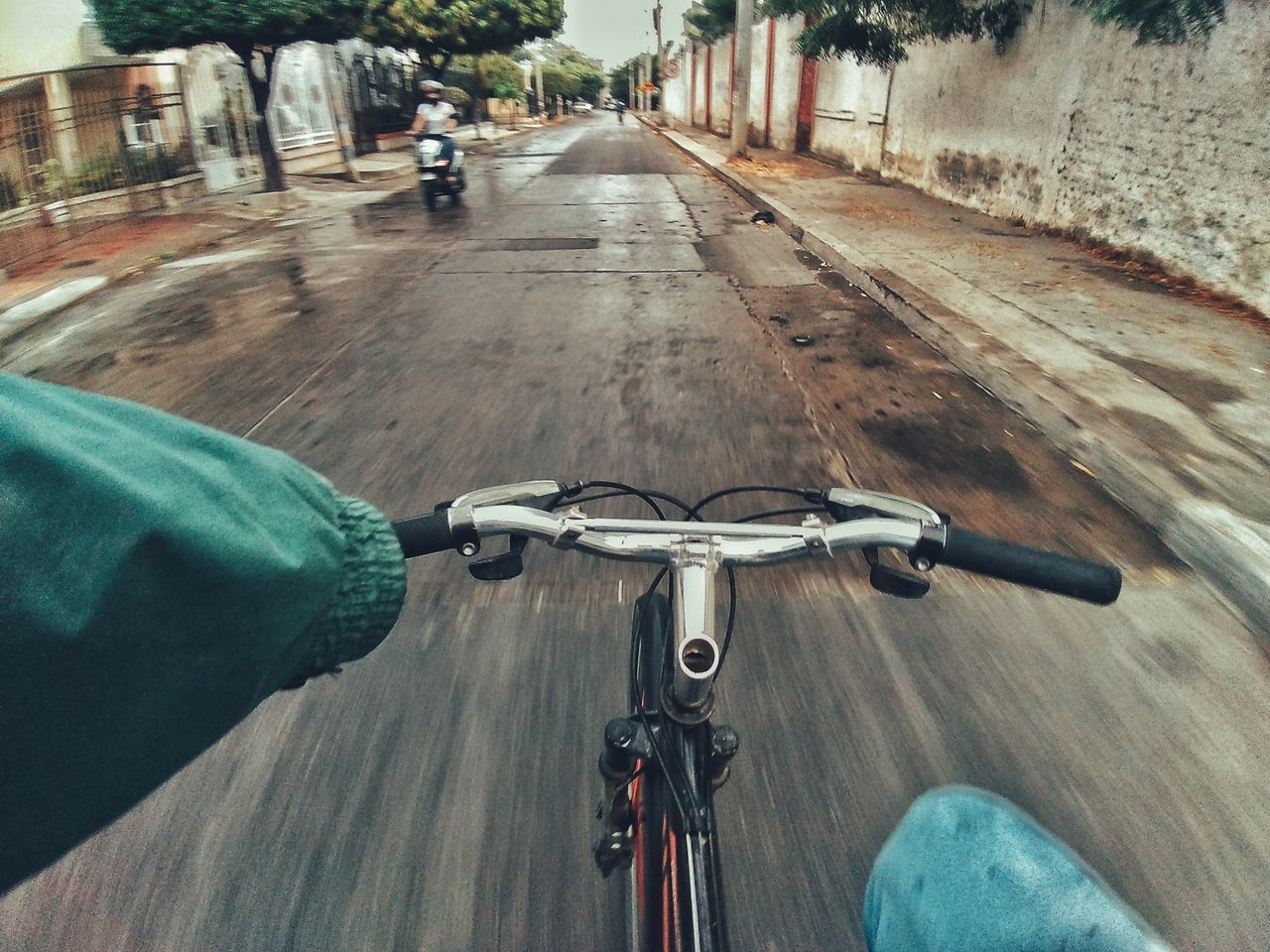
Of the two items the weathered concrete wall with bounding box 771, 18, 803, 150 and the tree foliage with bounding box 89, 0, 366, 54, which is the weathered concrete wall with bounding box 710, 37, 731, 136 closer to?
the weathered concrete wall with bounding box 771, 18, 803, 150

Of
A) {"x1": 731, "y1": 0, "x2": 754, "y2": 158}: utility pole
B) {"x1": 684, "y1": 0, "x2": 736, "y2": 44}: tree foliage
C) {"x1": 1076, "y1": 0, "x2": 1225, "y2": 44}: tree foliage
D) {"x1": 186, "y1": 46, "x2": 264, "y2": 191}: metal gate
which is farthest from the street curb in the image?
{"x1": 684, "y1": 0, "x2": 736, "y2": 44}: tree foliage

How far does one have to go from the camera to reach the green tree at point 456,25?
63.6 feet

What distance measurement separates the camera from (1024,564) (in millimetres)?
1265

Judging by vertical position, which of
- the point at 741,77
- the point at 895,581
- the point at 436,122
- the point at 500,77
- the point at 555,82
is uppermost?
the point at 555,82

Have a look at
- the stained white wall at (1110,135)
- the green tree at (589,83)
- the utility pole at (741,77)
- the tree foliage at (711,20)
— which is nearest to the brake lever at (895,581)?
the stained white wall at (1110,135)

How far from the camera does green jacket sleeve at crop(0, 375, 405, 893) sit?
1.95 ft

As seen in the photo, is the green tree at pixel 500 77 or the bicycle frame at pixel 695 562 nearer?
the bicycle frame at pixel 695 562

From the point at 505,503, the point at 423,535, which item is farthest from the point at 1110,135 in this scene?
the point at 423,535

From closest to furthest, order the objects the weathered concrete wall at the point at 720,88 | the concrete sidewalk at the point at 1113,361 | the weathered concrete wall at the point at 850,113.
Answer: the concrete sidewalk at the point at 1113,361 → the weathered concrete wall at the point at 850,113 → the weathered concrete wall at the point at 720,88

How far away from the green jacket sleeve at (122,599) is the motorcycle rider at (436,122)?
1318 cm

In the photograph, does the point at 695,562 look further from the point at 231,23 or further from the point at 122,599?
the point at 231,23

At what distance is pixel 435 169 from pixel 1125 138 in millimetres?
9689

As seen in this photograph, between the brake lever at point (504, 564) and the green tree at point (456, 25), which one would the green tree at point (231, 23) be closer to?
the green tree at point (456, 25)

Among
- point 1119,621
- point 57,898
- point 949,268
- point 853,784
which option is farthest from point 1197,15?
point 57,898
